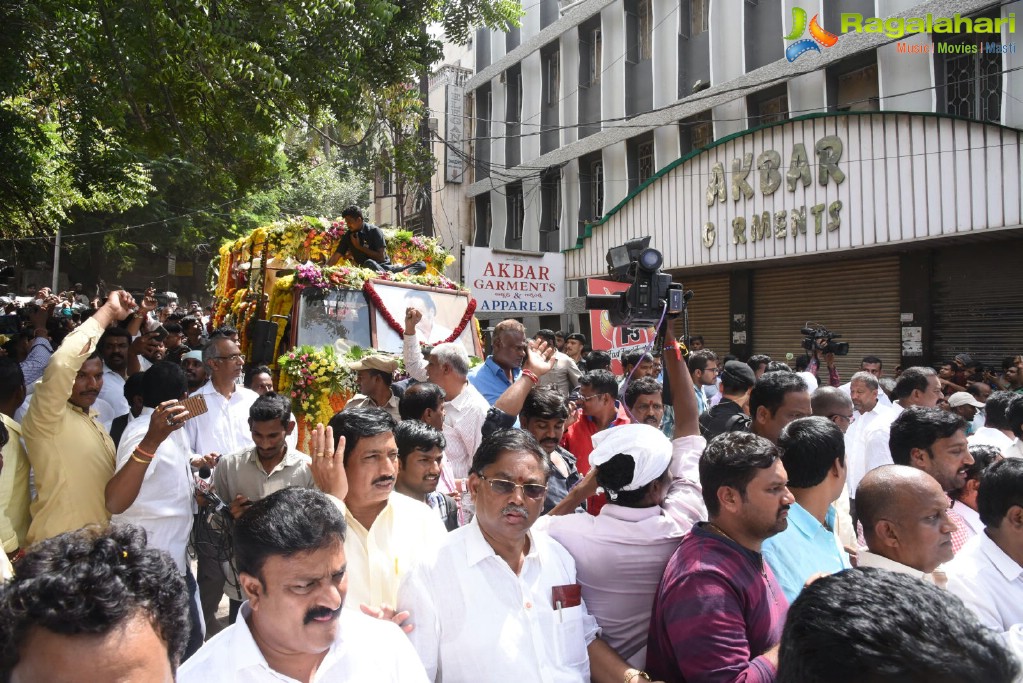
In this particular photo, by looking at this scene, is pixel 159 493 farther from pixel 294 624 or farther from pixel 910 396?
pixel 910 396

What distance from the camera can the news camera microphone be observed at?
347 cm

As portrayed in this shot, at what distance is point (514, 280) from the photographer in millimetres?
14172

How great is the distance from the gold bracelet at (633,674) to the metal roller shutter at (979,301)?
9883 millimetres

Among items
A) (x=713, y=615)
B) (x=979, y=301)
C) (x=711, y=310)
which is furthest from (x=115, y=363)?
(x=711, y=310)

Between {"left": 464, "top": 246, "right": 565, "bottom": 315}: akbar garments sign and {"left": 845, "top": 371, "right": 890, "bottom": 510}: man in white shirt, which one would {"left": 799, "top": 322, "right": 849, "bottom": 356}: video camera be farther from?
{"left": 464, "top": 246, "right": 565, "bottom": 315}: akbar garments sign

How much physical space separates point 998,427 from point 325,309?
5.47 metres

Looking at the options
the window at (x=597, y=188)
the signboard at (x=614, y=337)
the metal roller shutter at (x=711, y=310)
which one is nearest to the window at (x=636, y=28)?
the window at (x=597, y=188)

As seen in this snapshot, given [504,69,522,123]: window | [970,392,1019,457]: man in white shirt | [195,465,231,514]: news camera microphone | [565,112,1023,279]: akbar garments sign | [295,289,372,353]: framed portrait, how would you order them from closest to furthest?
[195,465,231,514]: news camera microphone → [970,392,1019,457]: man in white shirt → [295,289,372,353]: framed portrait → [565,112,1023,279]: akbar garments sign → [504,69,522,123]: window

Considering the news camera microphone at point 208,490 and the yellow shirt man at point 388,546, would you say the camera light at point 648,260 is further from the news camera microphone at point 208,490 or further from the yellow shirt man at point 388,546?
the news camera microphone at point 208,490

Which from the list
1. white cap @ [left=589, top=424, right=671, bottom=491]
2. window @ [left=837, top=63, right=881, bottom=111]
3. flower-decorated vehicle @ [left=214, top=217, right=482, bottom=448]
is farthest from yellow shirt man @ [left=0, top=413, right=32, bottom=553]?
window @ [left=837, top=63, right=881, bottom=111]

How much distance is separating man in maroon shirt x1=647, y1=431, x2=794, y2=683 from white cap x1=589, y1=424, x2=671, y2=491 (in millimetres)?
148

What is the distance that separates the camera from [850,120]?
34.7 feet

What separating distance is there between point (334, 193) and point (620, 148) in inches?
647

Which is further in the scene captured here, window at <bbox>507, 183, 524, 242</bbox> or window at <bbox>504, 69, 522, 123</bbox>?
window at <bbox>507, 183, 524, 242</bbox>
